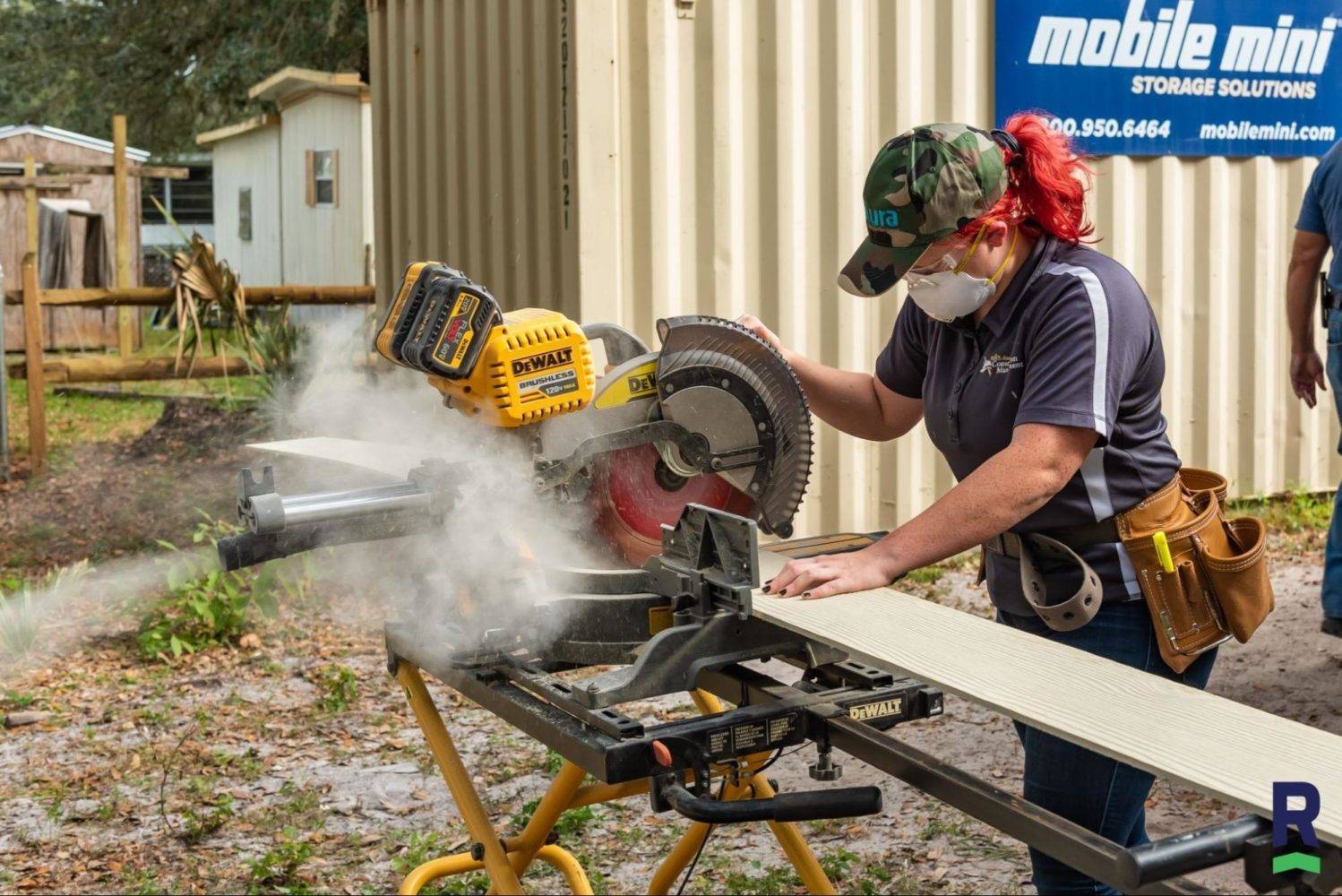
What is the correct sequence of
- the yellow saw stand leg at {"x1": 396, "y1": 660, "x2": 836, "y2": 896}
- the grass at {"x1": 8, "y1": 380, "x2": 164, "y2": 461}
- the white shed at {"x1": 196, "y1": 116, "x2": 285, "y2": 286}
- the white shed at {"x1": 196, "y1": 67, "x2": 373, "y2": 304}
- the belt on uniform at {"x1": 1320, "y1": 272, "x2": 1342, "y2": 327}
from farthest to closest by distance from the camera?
the white shed at {"x1": 196, "y1": 116, "x2": 285, "y2": 286}, the white shed at {"x1": 196, "y1": 67, "x2": 373, "y2": 304}, the grass at {"x1": 8, "y1": 380, "x2": 164, "y2": 461}, the belt on uniform at {"x1": 1320, "y1": 272, "x2": 1342, "y2": 327}, the yellow saw stand leg at {"x1": 396, "y1": 660, "x2": 836, "y2": 896}

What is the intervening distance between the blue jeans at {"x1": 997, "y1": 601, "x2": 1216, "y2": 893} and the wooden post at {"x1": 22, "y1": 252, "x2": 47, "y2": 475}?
851 centimetres

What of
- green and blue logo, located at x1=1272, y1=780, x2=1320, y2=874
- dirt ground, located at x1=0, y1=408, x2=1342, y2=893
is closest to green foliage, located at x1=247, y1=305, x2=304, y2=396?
dirt ground, located at x1=0, y1=408, x2=1342, y2=893

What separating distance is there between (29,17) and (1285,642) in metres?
20.2

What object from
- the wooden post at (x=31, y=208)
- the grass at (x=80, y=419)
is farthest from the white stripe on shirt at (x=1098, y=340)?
the wooden post at (x=31, y=208)

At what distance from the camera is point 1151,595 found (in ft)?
8.16

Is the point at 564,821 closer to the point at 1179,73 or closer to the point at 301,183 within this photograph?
the point at 1179,73

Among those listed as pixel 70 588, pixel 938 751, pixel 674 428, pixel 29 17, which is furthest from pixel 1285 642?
pixel 29 17

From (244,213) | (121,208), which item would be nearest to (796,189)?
(121,208)

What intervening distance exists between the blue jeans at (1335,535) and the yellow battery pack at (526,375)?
2965 mm

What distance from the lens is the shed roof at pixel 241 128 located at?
1892 cm

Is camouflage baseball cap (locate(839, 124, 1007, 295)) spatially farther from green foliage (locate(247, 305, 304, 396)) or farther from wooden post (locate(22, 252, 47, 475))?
wooden post (locate(22, 252, 47, 475))

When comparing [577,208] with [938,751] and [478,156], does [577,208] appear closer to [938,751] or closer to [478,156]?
[478,156]

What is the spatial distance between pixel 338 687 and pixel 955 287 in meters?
3.55

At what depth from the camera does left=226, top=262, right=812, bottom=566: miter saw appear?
8.00ft
